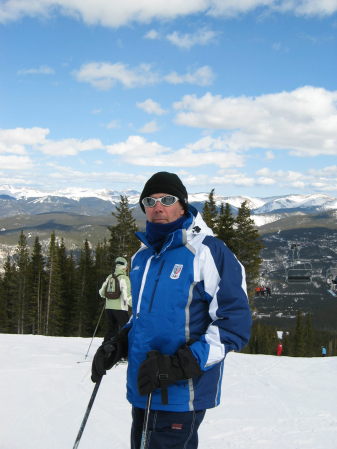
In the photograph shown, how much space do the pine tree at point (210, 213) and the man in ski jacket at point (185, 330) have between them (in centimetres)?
2605

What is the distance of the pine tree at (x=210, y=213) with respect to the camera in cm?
2943

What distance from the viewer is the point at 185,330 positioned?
2834 millimetres

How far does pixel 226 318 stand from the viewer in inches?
109

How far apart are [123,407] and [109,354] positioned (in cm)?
436

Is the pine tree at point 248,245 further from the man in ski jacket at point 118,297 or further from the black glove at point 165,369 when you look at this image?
the black glove at point 165,369

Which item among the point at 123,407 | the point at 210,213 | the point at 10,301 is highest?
the point at 210,213

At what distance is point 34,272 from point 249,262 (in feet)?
77.0

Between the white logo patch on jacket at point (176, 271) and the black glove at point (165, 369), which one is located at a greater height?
the white logo patch on jacket at point (176, 271)

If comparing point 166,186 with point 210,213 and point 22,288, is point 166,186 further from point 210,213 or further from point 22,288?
point 22,288

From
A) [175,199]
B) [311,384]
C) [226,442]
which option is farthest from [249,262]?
[175,199]

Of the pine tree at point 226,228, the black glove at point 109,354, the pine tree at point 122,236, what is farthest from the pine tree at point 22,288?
the black glove at point 109,354

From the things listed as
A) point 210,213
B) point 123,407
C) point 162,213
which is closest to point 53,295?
point 210,213

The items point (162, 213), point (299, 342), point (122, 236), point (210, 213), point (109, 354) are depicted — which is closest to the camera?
point (162, 213)

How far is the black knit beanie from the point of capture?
3.24 meters
